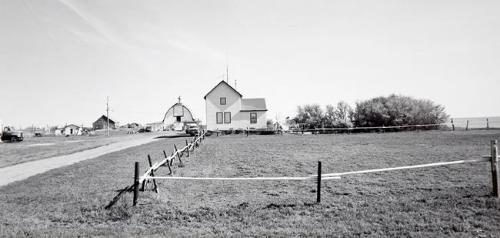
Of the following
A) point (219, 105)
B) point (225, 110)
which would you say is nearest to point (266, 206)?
point (225, 110)

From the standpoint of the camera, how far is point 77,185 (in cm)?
1083

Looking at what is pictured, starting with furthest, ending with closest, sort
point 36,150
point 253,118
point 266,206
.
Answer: point 253,118 → point 36,150 → point 266,206

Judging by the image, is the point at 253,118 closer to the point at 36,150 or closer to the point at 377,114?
the point at 377,114

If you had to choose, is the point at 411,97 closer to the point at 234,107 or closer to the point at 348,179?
the point at 234,107

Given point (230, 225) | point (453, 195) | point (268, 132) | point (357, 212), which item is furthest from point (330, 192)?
point (268, 132)

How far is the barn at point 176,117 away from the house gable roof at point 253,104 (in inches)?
1214

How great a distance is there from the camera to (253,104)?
41.5 metres

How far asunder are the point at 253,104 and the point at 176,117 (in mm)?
34603

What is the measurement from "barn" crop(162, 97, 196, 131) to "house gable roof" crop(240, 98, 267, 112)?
3084 cm

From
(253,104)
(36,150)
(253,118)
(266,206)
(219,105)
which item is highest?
(253,104)

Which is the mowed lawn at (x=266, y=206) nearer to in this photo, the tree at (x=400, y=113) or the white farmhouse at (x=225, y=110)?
the white farmhouse at (x=225, y=110)

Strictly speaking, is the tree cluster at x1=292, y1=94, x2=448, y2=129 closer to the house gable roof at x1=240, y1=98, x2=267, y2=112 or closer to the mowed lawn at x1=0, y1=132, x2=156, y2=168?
the house gable roof at x1=240, y1=98, x2=267, y2=112

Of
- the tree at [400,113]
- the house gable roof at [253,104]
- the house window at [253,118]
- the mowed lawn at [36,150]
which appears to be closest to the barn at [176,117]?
the house gable roof at [253,104]

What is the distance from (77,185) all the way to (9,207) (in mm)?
2640
